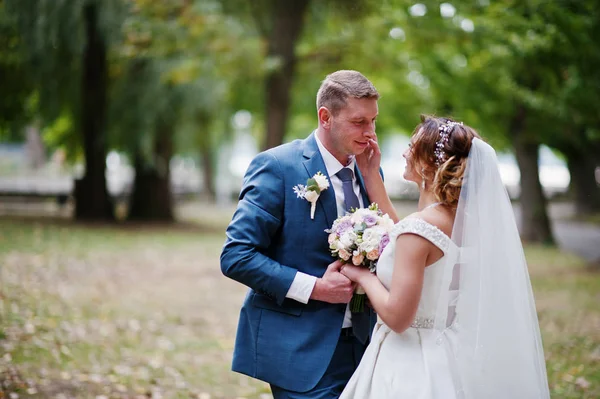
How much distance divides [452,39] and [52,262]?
8.93m

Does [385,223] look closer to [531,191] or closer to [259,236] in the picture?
[259,236]

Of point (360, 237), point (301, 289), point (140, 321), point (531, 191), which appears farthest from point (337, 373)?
point (531, 191)

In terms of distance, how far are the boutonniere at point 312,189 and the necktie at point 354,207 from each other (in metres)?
0.18

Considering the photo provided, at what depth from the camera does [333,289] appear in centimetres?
321

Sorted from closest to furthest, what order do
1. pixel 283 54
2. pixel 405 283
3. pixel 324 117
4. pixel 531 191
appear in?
1. pixel 405 283
2. pixel 324 117
3. pixel 283 54
4. pixel 531 191

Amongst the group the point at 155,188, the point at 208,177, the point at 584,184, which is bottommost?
the point at 208,177

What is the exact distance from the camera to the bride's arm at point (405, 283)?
2.96 m

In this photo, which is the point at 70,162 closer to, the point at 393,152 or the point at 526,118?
the point at 526,118

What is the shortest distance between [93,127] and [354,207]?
66.3 ft

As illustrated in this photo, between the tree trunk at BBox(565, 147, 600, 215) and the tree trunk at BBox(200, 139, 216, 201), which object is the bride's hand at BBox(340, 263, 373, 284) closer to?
the tree trunk at BBox(565, 147, 600, 215)

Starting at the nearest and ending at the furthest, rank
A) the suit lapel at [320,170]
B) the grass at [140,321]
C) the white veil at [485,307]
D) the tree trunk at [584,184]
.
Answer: the white veil at [485,307]
the suit lapel at [320,170]
the grass at [140,321]
the tree trunk at [584,184]

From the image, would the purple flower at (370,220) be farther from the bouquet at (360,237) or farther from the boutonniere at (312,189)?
the boutonniere at (312,189)

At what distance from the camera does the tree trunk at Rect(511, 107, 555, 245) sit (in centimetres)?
2048

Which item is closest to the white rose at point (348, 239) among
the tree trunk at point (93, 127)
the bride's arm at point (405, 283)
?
the bride's arm at point (405, 283)
